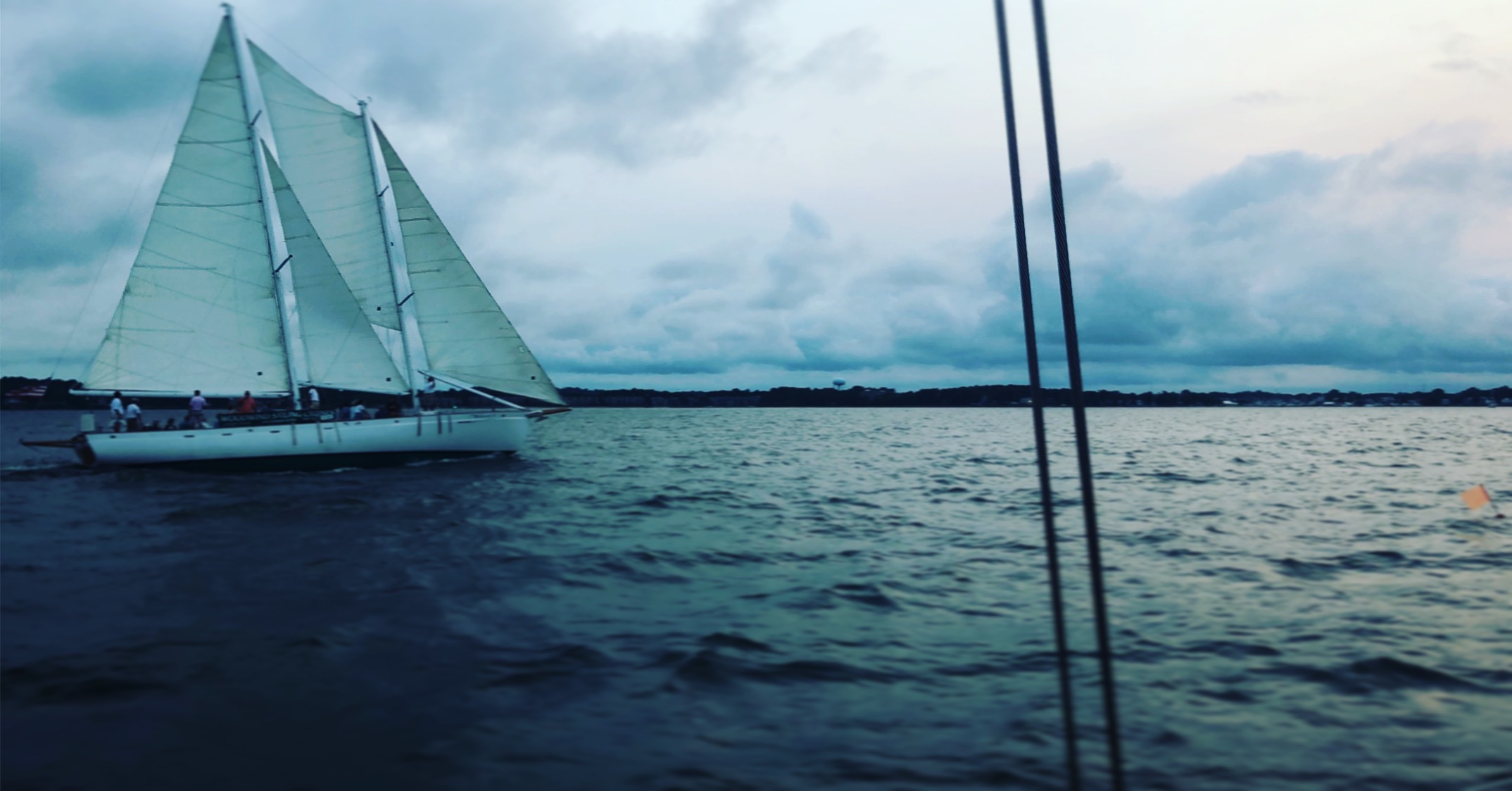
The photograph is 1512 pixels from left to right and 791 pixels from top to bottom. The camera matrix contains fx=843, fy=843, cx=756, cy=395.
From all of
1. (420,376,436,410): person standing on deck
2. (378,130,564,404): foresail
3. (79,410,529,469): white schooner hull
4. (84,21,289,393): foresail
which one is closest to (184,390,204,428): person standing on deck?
(84,21,289,393): foresail

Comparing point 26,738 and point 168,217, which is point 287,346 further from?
point 26,738

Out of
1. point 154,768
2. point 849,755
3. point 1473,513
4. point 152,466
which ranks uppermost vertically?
point 152,466

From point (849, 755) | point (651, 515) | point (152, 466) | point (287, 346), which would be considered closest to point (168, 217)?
point (287, 346)

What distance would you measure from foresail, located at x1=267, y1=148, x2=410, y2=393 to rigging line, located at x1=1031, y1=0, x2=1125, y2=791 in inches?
1219

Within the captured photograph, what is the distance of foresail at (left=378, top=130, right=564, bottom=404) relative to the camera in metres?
32.7

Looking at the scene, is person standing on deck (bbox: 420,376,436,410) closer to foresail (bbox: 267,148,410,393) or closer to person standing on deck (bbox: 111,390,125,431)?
foresail (bbox: 267,148,410,393)

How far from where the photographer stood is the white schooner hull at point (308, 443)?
89.5 ft

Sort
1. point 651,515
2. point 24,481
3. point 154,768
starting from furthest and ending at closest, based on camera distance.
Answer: point 24,481, point 651,515, point 154,768

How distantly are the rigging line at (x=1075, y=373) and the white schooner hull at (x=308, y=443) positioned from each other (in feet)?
96.7

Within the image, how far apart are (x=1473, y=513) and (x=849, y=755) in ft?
70.3

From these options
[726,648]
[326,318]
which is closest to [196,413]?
[326,318]

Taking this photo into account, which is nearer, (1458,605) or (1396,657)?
(1396,657)

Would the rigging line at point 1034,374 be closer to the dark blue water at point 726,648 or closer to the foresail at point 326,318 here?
the dark blue water at point 726,648

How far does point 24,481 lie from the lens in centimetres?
2714
